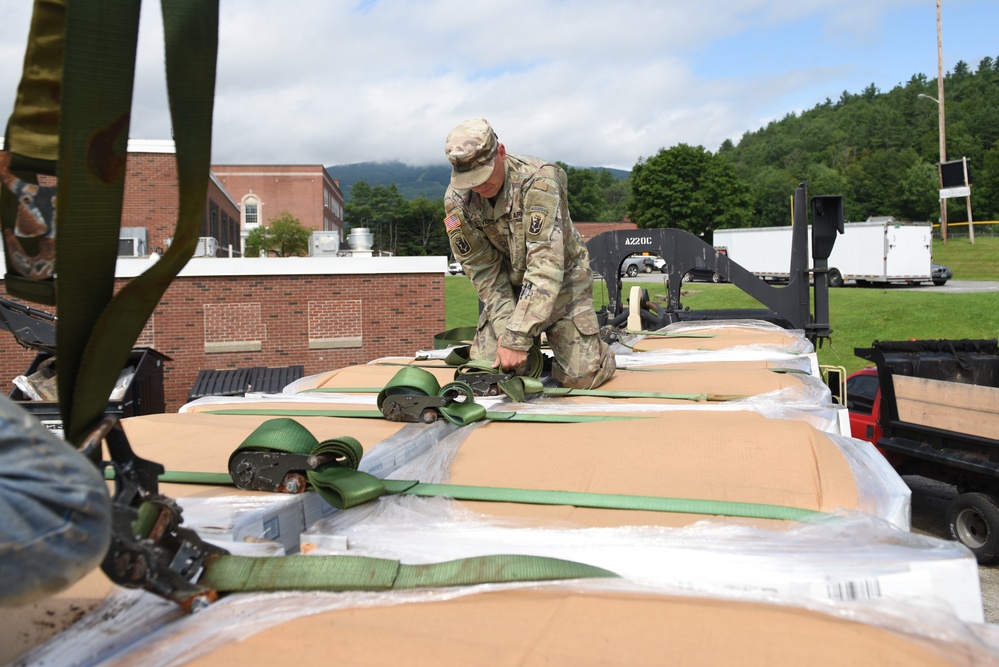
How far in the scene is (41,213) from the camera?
141 cm

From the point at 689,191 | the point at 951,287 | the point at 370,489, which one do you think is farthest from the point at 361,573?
the point at 689,191

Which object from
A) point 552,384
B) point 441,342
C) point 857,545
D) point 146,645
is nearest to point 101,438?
point 146,645

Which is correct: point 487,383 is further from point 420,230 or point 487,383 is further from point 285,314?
point 420,230

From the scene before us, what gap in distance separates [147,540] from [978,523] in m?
6.86

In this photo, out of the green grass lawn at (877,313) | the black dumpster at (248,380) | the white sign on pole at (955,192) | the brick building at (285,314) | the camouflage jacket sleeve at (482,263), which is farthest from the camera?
the white sign on pole at (955,192)

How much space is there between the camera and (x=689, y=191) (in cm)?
6238

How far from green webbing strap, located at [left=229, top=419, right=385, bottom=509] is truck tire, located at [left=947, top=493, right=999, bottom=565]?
5.73 meters

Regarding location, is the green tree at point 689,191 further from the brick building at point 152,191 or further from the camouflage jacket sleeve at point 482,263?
the camouflage jacket sleeve at point 482,263

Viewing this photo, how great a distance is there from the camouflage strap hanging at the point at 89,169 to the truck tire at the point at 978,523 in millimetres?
6387

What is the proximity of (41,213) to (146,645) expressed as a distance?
750mm

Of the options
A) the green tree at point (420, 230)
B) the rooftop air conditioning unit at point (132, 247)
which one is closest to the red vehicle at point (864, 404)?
the rooftop air conditioning unit at point (132, 247)

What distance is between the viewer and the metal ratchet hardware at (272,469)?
179 cm

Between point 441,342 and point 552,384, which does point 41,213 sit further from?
point 441,342

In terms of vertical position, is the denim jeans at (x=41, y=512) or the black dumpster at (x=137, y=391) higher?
the denim jeans at (x=41, y=512)
